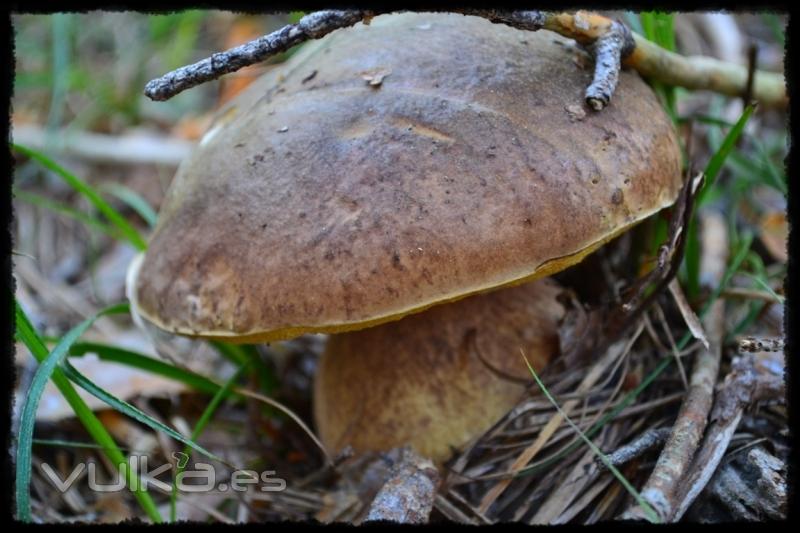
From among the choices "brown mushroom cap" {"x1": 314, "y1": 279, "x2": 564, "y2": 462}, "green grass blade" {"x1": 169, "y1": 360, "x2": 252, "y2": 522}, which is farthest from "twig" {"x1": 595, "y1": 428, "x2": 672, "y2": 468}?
"green grass blade" {"x1": 169, "y1": 360, "x2": 252, "y2": 522}

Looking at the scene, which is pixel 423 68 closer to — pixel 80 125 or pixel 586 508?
pixel 586 508

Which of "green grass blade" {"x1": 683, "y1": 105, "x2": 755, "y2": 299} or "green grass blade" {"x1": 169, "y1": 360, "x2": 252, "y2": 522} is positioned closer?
"green grass blade" {"x1": 169, "y1": 360, "x2": 252, "y2": 522}

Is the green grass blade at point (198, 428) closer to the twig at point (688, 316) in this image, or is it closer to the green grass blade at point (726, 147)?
the twig at point (688, 316)

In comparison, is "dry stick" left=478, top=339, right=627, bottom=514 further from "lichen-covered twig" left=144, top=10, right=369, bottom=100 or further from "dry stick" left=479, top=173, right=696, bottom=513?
"lichen-covered twig" left=144, top=10, right=369, bottom=100

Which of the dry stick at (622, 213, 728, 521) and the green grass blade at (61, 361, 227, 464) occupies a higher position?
the green grass blade at (61, 361, 227, 464)

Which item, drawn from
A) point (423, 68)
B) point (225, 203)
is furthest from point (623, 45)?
point (225, 203)

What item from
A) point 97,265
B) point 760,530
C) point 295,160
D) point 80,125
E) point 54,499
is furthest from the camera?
point 80,125
